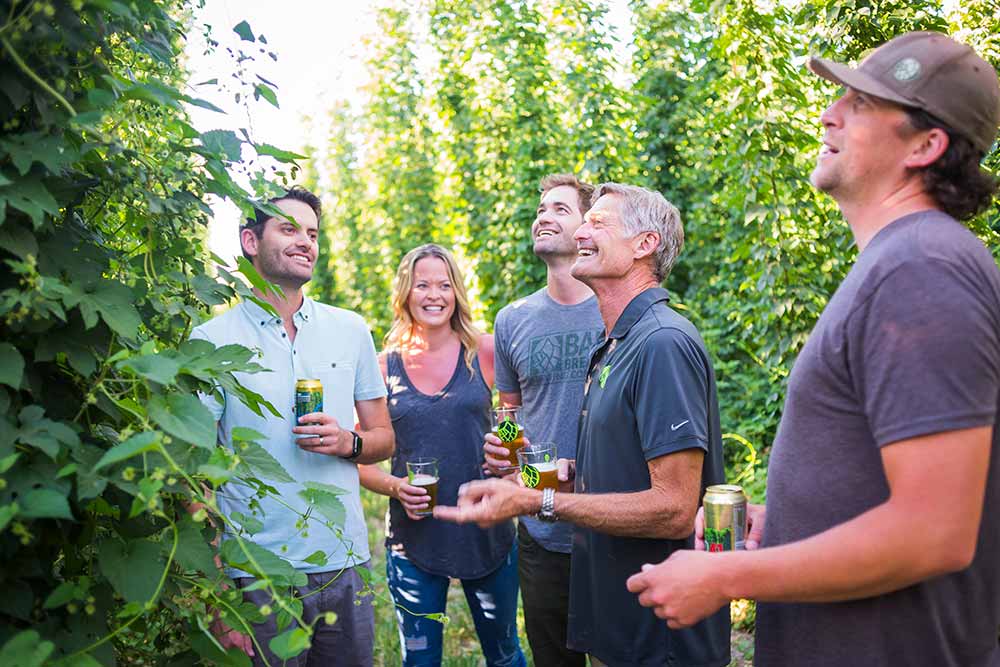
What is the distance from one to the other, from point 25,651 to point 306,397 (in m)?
1.46

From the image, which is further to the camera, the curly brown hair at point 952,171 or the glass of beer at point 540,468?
the glass of beer at point 540,468

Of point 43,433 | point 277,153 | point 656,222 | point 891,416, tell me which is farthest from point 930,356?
point 656,222

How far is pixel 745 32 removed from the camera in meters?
4.40

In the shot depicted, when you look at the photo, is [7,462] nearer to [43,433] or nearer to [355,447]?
[43,433]

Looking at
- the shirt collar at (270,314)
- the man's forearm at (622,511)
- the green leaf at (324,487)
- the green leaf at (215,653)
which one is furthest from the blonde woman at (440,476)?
the green leaf at (215,653)

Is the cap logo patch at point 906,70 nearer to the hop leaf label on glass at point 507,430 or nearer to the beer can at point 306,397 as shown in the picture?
the hop leaf label on glass at point 507,430

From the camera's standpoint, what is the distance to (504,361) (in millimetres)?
3512

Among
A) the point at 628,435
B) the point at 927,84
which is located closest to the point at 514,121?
the point at 628,435

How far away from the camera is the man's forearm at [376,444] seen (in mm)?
2840

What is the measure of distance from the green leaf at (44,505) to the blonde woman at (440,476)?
76.5 inches

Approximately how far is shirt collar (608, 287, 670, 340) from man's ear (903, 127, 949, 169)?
100cm

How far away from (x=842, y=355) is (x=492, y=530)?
2177 millimetres

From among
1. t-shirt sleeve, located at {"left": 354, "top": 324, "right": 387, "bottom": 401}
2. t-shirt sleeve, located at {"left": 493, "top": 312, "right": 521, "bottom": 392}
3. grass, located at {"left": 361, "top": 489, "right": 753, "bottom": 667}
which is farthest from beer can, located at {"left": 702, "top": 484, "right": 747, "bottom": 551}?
grass, located at {"left": 361, "top": 489, "right": 753, "bottom": 667}

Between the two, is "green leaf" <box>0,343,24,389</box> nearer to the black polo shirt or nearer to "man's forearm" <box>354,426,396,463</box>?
the black polo shirt
